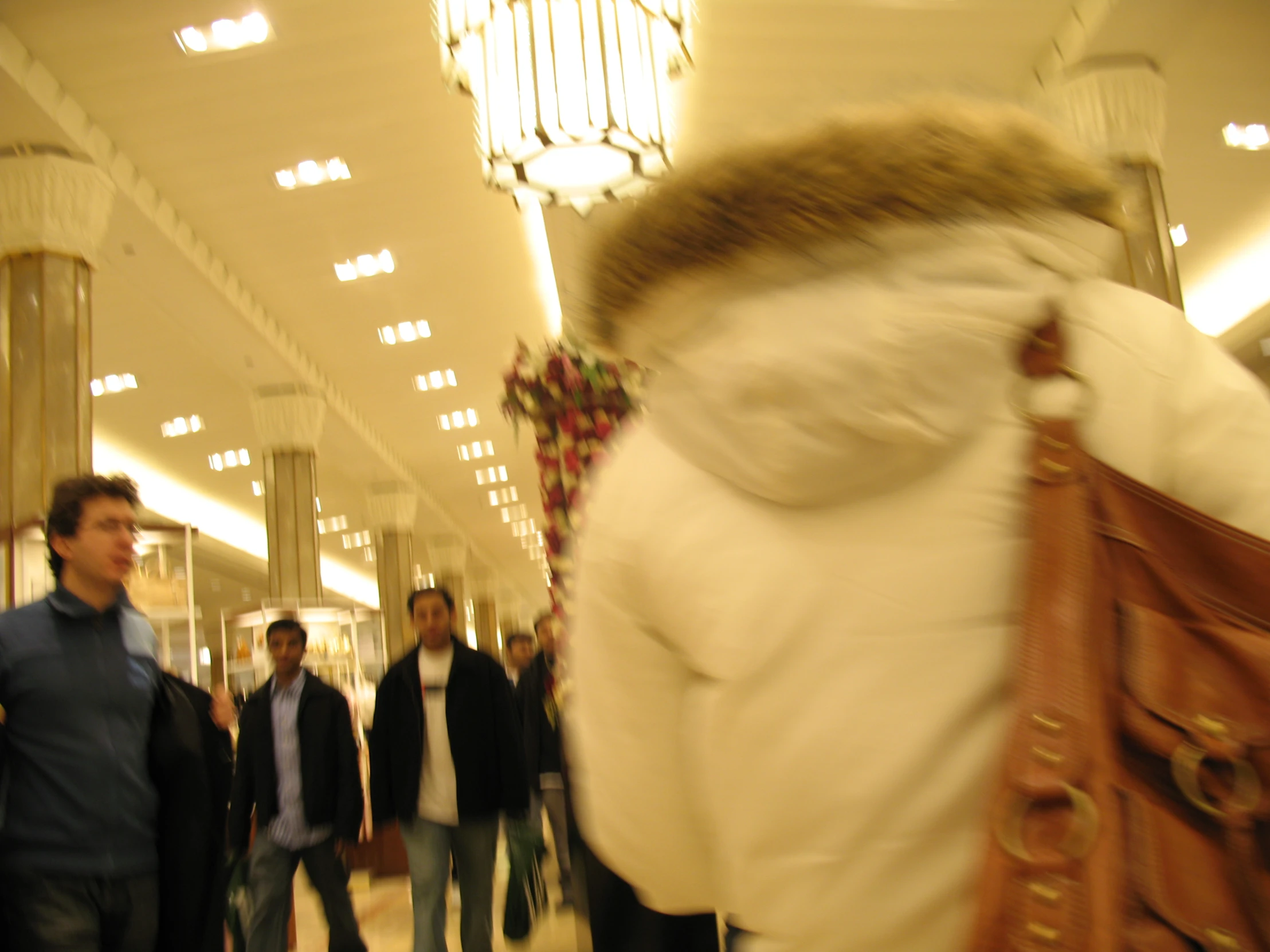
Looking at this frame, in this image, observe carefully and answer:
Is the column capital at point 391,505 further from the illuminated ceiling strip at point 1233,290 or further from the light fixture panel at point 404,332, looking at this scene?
the illuminated ceiling strip at point 1233,290

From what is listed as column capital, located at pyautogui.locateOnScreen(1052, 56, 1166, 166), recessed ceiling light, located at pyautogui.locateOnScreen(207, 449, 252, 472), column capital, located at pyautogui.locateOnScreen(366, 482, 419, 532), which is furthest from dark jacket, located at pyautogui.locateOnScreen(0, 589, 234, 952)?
column capital, located at pyautogui.locateOnScreen(366, 482, 419, 532)

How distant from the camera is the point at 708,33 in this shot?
940 cm

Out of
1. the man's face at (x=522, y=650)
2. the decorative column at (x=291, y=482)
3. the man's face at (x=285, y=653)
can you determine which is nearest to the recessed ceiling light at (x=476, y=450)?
the decorative column at (x=291, y=482)

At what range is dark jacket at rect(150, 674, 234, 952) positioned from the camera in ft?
10.00

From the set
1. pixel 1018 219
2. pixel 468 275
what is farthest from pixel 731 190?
pixel 468 275

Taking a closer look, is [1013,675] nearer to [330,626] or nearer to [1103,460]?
[1103,460]

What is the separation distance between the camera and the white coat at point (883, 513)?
0.92 m

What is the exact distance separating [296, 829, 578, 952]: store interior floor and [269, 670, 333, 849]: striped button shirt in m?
0.92

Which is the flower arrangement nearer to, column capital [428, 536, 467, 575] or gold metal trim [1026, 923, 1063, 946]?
gold metal trim [1026, 923, 1063, 946]

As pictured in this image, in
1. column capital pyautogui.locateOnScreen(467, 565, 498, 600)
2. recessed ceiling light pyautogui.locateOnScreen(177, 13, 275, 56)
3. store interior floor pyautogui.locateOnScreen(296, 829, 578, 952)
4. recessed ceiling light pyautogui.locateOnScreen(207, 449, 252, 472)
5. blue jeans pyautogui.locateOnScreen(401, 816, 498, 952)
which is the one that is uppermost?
recessed ceiling light pyautogui.locateOnScreen(177, 13, 275, 56)

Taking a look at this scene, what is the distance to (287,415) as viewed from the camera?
1719 centimetres

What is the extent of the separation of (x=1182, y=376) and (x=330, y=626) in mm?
12311

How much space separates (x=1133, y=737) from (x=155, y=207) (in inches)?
475

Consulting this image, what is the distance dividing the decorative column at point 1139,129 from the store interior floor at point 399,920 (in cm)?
613
